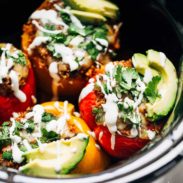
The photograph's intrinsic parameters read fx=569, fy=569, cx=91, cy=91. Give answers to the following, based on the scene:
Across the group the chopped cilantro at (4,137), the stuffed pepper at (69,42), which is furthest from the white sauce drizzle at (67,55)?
the chopped cilantro at (4,137)

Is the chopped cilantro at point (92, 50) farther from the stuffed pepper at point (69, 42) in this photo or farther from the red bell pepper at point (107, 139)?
the red bell pepper at point (107, 139)

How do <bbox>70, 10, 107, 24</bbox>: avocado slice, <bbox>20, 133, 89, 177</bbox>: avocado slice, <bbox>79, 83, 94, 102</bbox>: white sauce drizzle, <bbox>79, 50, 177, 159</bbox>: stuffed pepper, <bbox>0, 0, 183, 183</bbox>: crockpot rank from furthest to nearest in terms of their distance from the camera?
<bbox>70, 10, 107, 24</bbox>: avocado slice
<bbox>79, 83, 94, 102</bbox>: white sauce drizzle
<bbox>79, 50, 177, 159</bbox>: stuffed pepper
<bbox>20, 133, 89, 177</bbox>: avocado slice
<bbox>0, 0, 183, 183</bbox>: crockpot

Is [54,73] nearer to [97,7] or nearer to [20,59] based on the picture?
[20,59]

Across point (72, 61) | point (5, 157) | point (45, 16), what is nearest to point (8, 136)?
point (5, 157)

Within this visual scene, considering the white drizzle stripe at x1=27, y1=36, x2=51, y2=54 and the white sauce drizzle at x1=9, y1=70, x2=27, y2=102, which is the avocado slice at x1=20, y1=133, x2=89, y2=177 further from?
the white drizzle stripe at x1=27, y1=36, x2=51, y2=54

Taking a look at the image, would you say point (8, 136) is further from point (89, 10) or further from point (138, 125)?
point (89, 10)

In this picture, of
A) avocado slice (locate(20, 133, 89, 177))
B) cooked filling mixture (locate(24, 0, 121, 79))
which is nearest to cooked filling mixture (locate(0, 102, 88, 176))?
avocado slice (locate(20, 133, 89, 177))

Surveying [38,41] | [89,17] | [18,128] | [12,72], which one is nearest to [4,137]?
[18,128]
